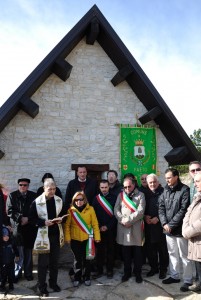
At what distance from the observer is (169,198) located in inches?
171

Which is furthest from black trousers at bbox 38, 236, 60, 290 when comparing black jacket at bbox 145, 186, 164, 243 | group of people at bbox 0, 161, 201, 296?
black jacket at bbox 145, 186, 164, 243

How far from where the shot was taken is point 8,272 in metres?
4.18

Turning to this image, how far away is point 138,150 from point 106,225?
2.64 metres

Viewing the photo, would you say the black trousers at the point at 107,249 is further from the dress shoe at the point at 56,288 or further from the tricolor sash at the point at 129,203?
the dress shoe at the point at 56,288

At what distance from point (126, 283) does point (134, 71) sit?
4.61 m

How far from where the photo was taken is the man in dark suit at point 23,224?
15.5 feet

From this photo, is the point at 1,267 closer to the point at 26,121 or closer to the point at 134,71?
the point at 26,121

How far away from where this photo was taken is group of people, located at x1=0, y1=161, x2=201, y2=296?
407 cm

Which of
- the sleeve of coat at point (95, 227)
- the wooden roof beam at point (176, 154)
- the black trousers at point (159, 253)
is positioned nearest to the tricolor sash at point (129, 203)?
the black trousers at point (159, 253)

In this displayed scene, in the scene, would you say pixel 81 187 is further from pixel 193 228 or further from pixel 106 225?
pixel 193 228

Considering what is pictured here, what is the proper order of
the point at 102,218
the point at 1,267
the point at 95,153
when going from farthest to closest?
the point at 95,153 < the point at 102,218 < the point at 1,267

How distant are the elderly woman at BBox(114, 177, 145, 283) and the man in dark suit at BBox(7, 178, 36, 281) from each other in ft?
5.09

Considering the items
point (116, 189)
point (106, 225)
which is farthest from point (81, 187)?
point (106, 225)

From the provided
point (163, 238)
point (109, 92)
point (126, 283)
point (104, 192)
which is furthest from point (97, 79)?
point (126, 283)
